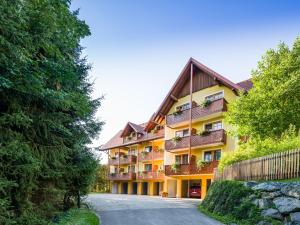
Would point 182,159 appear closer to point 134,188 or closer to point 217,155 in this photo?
point 217,155

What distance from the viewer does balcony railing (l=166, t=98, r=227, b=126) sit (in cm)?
2764

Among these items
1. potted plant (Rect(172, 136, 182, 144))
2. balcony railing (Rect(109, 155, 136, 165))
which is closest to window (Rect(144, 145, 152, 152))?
balcony railing (Rect(109, 155, 136, 165))

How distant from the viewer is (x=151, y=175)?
39.7m

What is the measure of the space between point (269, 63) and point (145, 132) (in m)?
25.5

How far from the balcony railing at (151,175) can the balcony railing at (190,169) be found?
503 cm

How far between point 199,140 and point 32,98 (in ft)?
73.5

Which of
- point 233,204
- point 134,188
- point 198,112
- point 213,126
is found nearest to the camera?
point 233,204

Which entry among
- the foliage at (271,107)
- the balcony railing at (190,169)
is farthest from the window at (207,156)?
the foliage at (271,107)

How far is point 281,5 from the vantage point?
11711 mm

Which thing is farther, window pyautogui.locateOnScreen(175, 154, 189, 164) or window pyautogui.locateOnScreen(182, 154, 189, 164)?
window pyautogui.locateOnScreen(175, 154, 189, 164)

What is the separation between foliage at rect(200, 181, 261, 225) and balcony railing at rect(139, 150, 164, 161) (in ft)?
72.4

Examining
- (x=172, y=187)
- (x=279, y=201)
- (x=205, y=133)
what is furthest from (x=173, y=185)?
(x=279, y=201)

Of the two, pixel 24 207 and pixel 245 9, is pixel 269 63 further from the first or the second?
pixel 24 207

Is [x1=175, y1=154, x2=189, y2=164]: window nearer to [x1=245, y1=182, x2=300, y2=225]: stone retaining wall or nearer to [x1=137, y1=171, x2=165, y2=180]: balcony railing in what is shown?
[x1=137, y1=171, x2=165, y2=180]: balcony railing
